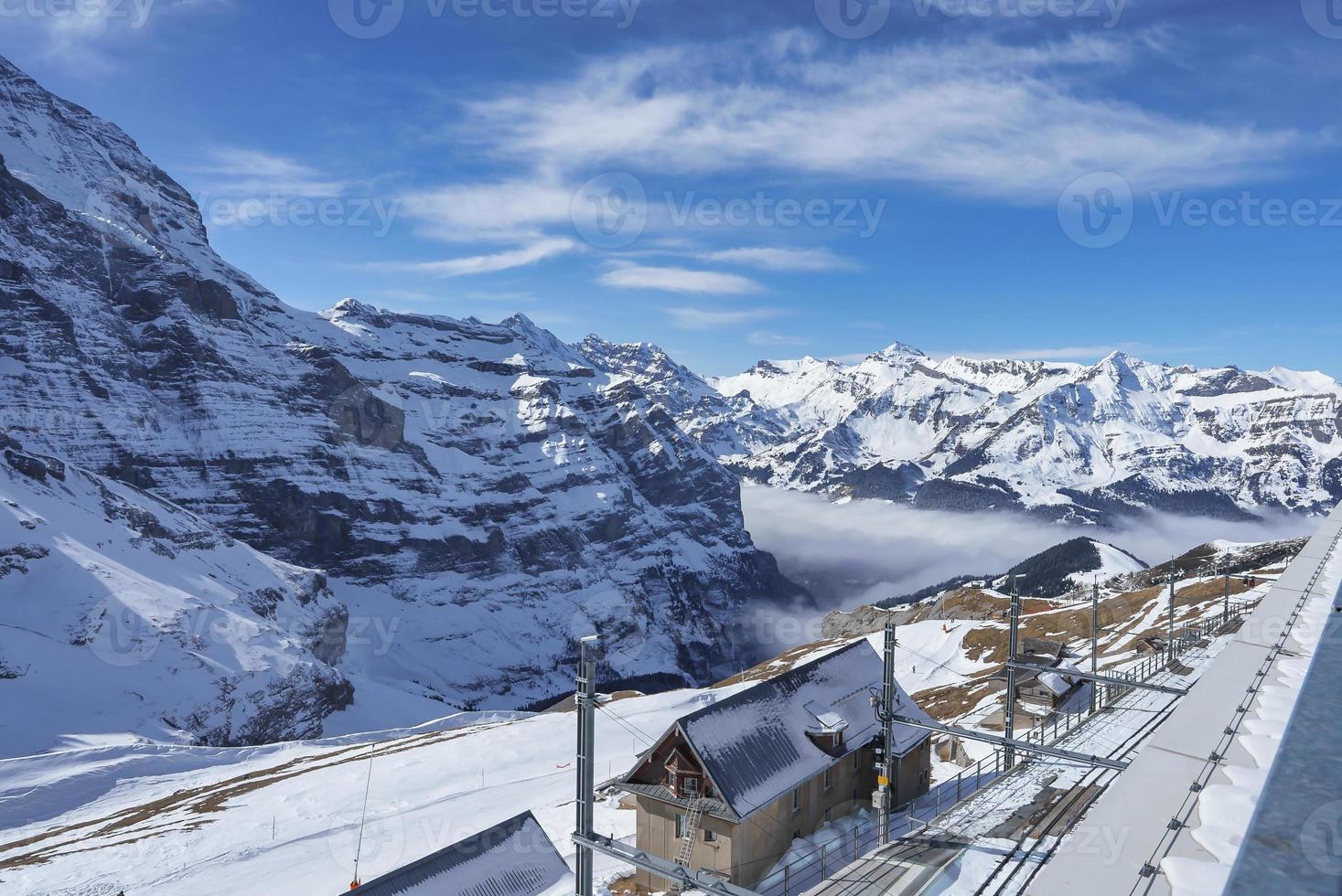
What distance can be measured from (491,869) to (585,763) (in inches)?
650

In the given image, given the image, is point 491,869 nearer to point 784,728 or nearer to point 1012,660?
point 784,728

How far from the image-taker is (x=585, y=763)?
674 inches

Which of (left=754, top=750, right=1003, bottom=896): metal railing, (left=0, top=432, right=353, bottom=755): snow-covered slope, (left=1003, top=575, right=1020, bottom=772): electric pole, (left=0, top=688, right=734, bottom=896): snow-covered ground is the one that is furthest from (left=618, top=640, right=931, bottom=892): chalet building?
(left=0, top=432, right=353, bottom=755): snow-covered slope

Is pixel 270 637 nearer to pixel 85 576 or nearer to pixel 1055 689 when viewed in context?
pixel 85 576

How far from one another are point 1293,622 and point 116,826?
89369 mm

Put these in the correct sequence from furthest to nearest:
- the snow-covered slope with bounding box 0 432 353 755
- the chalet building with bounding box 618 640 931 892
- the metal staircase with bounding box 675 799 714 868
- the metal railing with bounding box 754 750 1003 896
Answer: the snow-covered slope with bounding box 0 432 353 755 → the chalet building with bounding box 618 640 931 892 → the metal staircase with bounding box 675 799 714 868 → the metal railing with bounding box 754 750 1003 896

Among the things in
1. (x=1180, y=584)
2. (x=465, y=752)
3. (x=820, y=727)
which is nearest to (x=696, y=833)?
(x=820, y=727)

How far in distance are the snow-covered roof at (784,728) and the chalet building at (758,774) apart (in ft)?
0.17

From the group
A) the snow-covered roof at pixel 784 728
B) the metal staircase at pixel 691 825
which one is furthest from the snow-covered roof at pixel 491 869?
the snow-covered roof at pixel 784 728

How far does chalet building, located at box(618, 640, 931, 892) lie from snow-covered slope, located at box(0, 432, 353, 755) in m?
109

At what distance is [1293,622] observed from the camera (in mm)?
15094

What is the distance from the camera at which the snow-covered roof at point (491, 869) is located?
26875mm

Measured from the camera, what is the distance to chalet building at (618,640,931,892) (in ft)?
100

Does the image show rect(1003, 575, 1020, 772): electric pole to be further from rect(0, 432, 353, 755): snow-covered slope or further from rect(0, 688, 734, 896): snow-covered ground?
rect(0, 432, 353, 755): snow-covered slope
